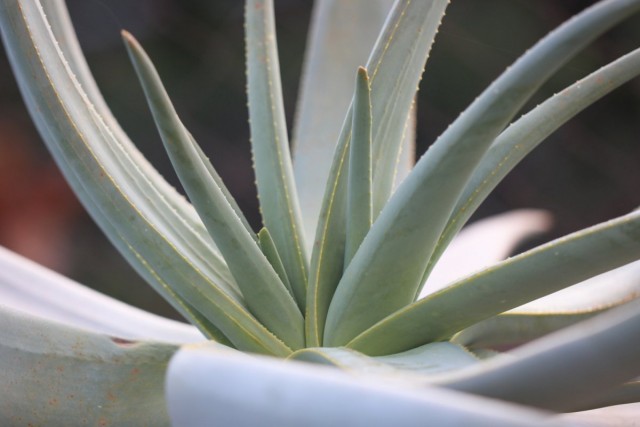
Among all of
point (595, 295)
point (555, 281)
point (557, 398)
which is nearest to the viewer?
point (557, 398)

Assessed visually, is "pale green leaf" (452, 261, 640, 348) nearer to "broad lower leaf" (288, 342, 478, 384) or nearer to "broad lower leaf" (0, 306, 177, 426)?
"broad lower leaf" (288, 342, 478, 384)

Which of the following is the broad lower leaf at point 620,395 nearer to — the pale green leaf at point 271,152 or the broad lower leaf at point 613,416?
the broad lower leaf at point 613,416

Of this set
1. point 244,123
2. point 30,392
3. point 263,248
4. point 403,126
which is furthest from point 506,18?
point 30,392

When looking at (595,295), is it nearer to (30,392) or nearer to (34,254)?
(30,392)

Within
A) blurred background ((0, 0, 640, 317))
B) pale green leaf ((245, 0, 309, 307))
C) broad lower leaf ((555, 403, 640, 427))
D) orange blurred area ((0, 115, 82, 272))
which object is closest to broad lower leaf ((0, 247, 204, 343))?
pale green leaf ((245, 0, 309, 307))

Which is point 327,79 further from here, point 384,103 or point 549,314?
point 549,314
